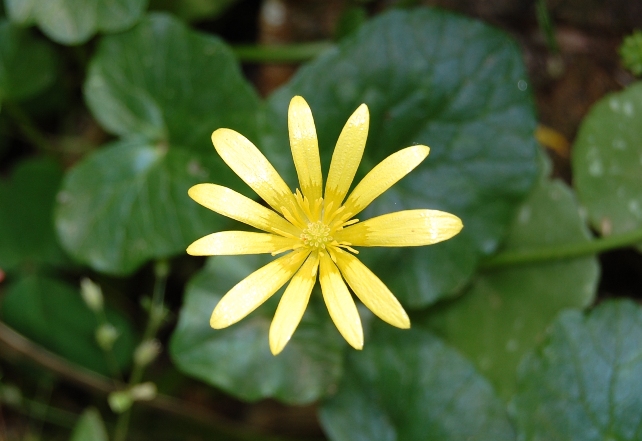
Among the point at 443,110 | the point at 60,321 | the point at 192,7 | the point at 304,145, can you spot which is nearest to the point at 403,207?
the point at 443,110

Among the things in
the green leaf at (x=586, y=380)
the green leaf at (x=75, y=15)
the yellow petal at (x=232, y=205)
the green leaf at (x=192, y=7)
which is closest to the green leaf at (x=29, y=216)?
the green leaf at (x=75, y=15)

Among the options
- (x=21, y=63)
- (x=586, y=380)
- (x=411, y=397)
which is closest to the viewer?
(x=586, y=380)

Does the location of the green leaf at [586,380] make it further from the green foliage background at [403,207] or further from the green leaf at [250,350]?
the green leaf at [250,350]

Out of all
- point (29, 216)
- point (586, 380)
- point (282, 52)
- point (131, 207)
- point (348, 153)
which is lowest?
point (586, 380)

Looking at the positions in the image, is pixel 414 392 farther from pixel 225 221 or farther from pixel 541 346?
pixel 225 221

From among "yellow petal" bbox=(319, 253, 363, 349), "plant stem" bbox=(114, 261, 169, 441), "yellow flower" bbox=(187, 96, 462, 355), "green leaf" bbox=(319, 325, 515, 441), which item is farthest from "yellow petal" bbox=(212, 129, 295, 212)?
"plant stem" bbox=(114, 261, 169, 441)

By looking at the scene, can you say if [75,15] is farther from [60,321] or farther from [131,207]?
[60,321]
